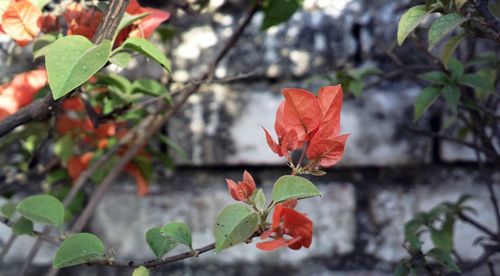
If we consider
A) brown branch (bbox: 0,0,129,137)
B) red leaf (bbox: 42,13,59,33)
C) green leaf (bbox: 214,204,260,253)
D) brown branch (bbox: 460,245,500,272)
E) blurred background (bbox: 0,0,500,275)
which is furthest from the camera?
blurred background (bbox: 0,0,500,275)

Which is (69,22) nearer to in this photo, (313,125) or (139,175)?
(313,125)

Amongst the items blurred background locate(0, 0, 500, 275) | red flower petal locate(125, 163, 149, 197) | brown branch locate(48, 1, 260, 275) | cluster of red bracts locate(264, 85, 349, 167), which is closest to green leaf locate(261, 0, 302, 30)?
brown branch locate(48, 1, 260, 275)

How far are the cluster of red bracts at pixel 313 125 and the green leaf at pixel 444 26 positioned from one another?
90 millimetres

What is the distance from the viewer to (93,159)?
1009 mm

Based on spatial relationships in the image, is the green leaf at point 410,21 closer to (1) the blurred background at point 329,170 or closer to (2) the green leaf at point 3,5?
(2) the green leaf at point 3,5

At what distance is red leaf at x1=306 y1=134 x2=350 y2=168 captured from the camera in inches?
21.2

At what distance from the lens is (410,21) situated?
1.90ft

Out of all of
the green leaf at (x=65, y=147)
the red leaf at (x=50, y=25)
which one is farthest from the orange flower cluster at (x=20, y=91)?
the green leaf at (x=65, y=147)

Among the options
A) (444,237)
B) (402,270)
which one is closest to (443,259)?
(402,270)

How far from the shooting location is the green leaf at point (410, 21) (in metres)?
0.57

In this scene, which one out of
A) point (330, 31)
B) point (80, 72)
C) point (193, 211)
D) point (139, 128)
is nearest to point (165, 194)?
point (193, 211)

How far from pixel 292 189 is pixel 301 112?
8 cm

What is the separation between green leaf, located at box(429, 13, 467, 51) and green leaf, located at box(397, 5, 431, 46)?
14mm

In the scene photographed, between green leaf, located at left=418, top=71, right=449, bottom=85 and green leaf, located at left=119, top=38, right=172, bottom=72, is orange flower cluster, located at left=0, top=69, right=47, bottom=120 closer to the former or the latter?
green leaf, located at left=119, top=38, right=172, bottom=72
